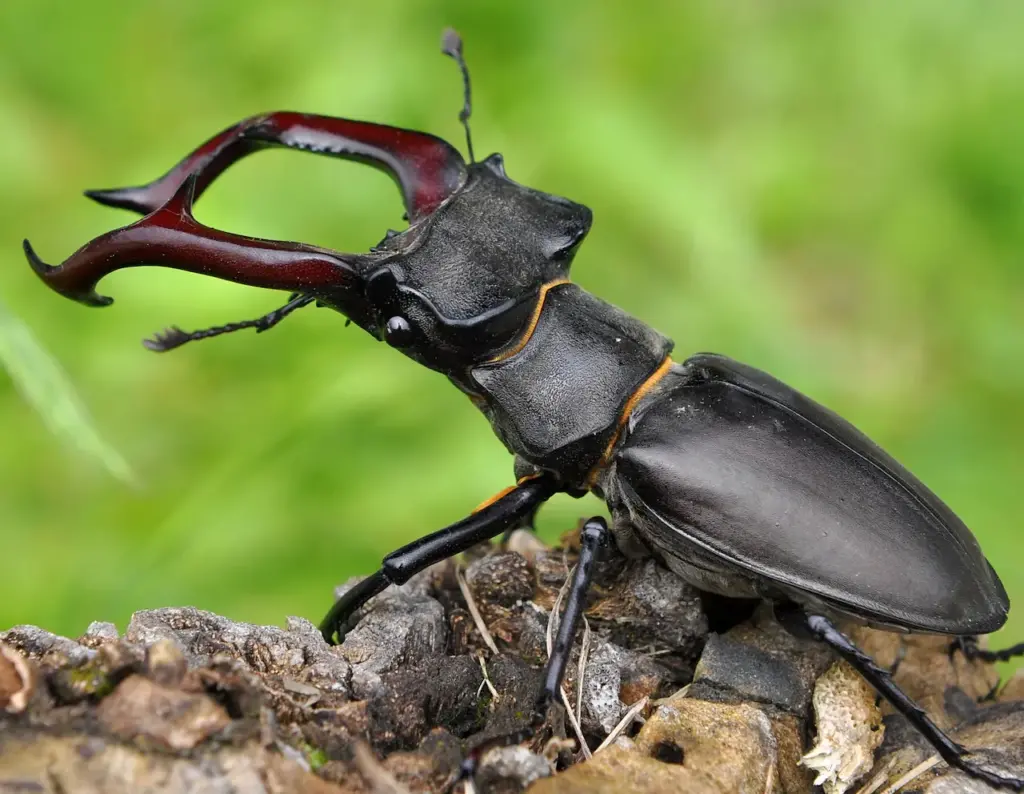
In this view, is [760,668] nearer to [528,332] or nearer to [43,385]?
[528,332]

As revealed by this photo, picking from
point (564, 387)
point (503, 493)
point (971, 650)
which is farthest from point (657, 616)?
point (971, 650)

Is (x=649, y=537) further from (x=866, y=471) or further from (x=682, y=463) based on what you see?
(x=866, y=471)

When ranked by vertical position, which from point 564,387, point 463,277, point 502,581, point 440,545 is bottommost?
point 502,581

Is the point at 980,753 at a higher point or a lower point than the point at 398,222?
lower

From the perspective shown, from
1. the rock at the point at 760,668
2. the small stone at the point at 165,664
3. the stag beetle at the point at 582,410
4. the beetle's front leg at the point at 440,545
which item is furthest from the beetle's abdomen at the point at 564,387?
the small stone at the point at 165,664

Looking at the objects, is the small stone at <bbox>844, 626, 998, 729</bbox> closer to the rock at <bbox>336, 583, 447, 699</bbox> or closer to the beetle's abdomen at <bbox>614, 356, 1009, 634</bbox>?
the beetle's abdomen at <bbox>614, 356, 1009, 634</bbox>

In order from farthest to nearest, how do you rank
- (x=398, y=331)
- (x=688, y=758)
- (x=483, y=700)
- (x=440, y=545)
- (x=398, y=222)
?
(x=398, y=222)
(x=398, y=331)
(x=440, y=545)
(x=483, y=700)
(x=688, y=758)

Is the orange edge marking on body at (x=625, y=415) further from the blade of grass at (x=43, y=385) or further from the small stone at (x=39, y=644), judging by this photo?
the small stone at (x=39, y=644)
